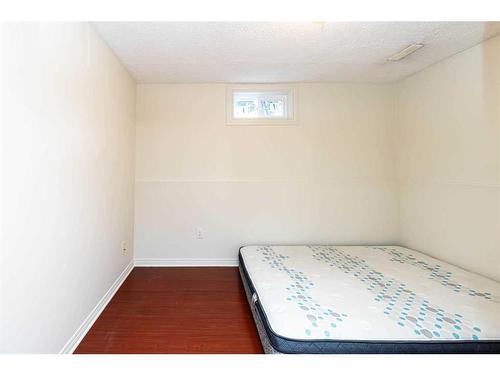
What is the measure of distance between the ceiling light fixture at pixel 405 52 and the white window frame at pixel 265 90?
1.12m

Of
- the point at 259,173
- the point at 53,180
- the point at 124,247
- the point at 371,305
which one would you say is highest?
the point at 259,173

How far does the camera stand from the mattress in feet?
4.38

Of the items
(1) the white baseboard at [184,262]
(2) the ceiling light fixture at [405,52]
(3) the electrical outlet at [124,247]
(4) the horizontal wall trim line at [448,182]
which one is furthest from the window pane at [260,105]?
(3) the electrical outlet at [124,247]

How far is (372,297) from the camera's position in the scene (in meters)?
1.79

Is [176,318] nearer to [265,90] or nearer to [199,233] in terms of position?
[199,233]

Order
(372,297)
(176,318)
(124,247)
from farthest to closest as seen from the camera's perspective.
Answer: (124,247)
(176,318)
(372,297)

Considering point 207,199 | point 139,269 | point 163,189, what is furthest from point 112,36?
point 139,269

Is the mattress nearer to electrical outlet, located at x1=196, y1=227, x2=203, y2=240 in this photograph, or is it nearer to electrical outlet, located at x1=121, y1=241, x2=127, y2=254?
electrical outlet, located at x1=196, y1=227, x2=203, y2=240

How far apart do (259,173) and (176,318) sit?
6.16 feet

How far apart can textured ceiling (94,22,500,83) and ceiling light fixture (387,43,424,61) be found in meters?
0.05

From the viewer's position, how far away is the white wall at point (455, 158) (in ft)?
6.96

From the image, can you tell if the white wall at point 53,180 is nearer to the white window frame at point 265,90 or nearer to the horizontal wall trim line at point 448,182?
the white window frame at point 265,90

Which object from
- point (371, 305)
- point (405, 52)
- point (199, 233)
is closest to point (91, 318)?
point (199, 233)
